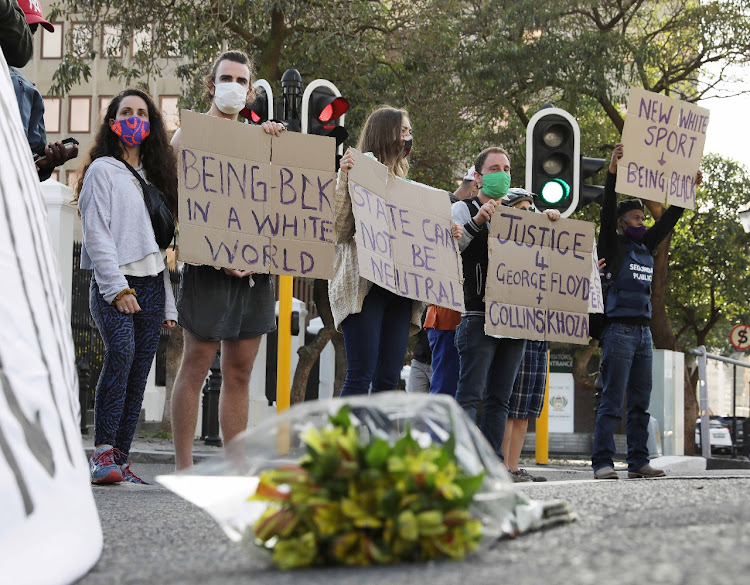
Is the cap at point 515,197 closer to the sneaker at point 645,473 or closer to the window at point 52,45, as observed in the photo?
the sneaker at point 645,473

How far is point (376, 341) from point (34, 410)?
2.78 m

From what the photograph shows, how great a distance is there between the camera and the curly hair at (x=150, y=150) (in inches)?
228

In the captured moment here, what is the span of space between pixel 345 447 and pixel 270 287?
333cm

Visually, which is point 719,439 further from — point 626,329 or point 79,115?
point 79,115

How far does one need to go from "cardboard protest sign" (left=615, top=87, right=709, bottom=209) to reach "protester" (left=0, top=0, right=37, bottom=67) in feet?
12.7

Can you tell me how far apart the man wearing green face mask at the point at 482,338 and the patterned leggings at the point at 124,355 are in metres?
1.63

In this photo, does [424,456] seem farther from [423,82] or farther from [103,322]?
[423,82]

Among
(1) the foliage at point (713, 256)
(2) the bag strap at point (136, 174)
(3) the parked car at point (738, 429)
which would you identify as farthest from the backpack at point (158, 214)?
(1) the foliage at point (713, 256)

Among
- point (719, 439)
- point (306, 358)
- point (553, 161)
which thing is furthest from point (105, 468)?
point (719, 439)

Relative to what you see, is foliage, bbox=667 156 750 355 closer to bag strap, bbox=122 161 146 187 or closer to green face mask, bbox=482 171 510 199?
green face mask, bbox=482 171 510 199

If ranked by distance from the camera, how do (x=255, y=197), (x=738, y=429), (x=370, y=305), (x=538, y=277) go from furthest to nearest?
→ (x=738, y=429)
(x=538, y=277)
(x=255, y=197)
(x=370, y=305)

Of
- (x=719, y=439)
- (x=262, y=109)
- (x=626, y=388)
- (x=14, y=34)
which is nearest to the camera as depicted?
(x=14, y=34)

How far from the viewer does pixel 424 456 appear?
8.09 feet

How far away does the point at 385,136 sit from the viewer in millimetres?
5984
